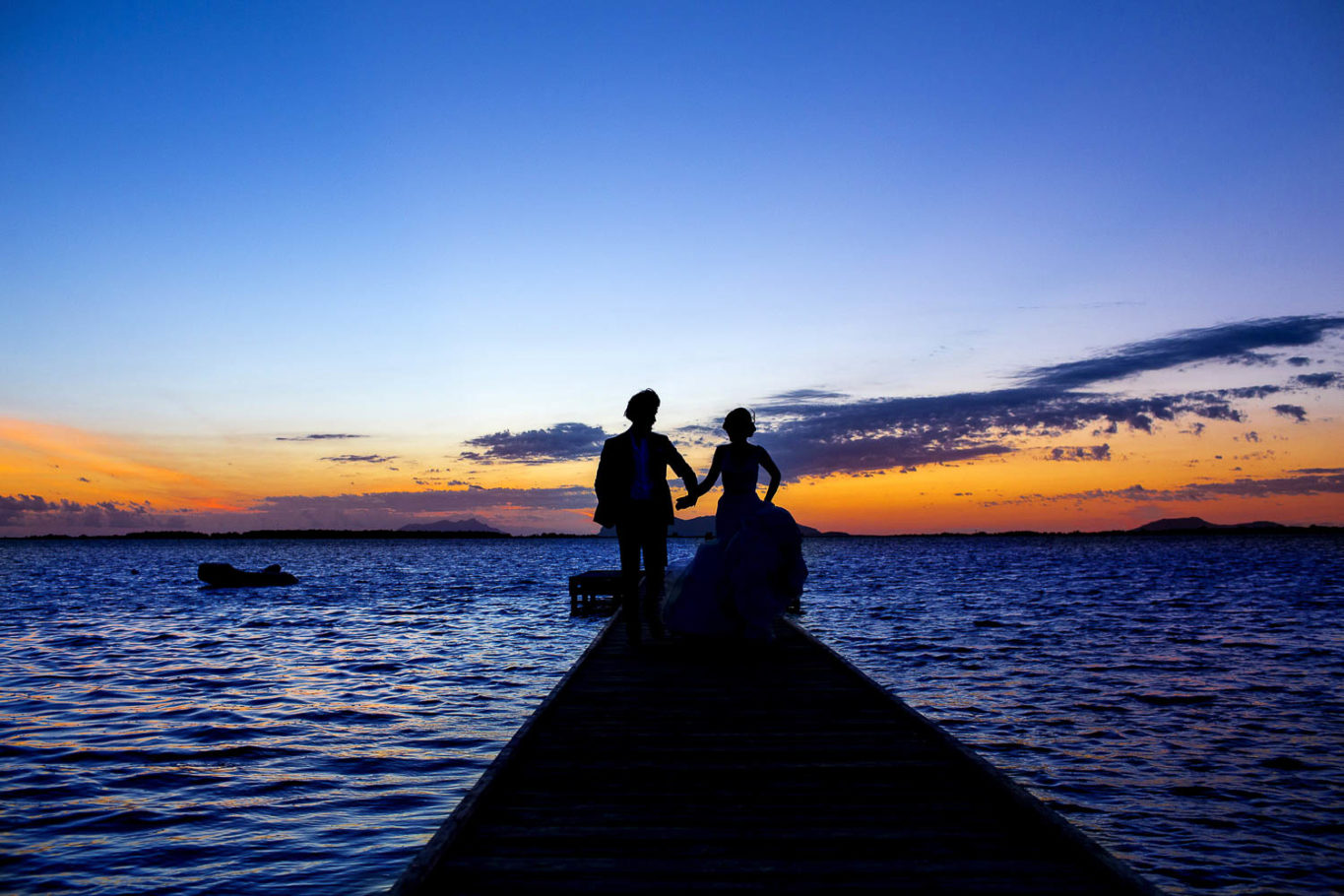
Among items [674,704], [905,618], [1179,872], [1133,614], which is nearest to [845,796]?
[674,704]

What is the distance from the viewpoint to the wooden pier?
3922 mm

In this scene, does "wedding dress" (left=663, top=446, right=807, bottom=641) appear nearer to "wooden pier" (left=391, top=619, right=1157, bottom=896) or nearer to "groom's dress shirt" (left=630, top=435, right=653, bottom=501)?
"groom's dress shirt" (left=630, top=435, right=653, bottom=501)

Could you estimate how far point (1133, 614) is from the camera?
93.7 ft

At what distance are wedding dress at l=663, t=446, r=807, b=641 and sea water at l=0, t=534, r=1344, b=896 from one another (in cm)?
311

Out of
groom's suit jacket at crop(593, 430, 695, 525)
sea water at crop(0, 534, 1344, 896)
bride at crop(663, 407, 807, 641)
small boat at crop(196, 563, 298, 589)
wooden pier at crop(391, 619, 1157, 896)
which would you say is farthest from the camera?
small boat at crop(196, 563, 298, 589)

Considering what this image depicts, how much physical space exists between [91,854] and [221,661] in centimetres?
1156

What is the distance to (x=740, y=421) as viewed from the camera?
29.7ft

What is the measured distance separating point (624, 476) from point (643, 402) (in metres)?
0.80

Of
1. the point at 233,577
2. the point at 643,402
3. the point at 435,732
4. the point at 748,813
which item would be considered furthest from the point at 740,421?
the point at 233,577

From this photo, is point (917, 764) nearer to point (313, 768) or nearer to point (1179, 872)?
point (1179, 872)

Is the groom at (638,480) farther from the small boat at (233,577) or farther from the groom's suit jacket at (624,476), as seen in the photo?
the small boat at (233,577)

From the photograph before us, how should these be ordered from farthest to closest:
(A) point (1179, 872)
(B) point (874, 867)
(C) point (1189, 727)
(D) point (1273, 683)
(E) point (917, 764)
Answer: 1. (D) point (1273, 683)
2. (C) point (1189, 727)
3. (A) point (1179, 872)
4. (E) point (917, 764)
5. (B) point (874, 867)

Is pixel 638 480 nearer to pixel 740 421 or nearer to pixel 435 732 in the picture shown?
pixel 740 421

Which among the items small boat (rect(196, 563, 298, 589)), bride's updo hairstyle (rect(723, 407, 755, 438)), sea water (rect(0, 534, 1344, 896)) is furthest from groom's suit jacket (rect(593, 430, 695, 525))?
small boat (rect(196, 563, 298, 589))
